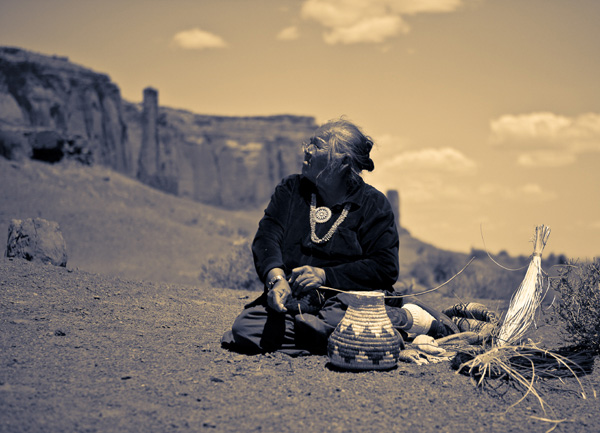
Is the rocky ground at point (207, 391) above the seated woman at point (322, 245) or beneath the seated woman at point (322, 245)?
beneath

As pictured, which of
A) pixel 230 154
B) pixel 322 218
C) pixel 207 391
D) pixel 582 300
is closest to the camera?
pixel 207 391

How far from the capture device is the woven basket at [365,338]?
4406mm

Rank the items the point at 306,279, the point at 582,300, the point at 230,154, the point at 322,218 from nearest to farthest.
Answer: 1. the point at 306,279
2. the point at 322,218
3. the point at 582,300
4. the point at 230,154

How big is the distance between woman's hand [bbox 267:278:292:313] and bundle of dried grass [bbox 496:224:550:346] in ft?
6.02

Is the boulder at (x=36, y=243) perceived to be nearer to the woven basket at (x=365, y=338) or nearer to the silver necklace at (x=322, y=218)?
the silver necklace at (x=322, y=218)

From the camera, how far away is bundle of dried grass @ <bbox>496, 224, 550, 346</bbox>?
491 cm

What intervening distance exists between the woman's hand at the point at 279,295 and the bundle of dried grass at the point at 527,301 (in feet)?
6.02

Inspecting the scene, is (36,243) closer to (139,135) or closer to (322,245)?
(322,245)

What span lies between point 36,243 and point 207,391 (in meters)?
6.00

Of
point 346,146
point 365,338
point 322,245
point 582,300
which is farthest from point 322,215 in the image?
point 582,300

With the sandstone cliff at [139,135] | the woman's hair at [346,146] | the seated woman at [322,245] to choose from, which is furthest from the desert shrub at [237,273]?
the sandstone cliff at [139,135]

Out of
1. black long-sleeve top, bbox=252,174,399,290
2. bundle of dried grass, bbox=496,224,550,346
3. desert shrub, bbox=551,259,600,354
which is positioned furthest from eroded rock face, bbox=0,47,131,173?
bundle of dried grass, bbox=496,224,550,346

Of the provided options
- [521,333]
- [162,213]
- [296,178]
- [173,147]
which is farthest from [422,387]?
[173,147]

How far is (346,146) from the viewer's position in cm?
478
